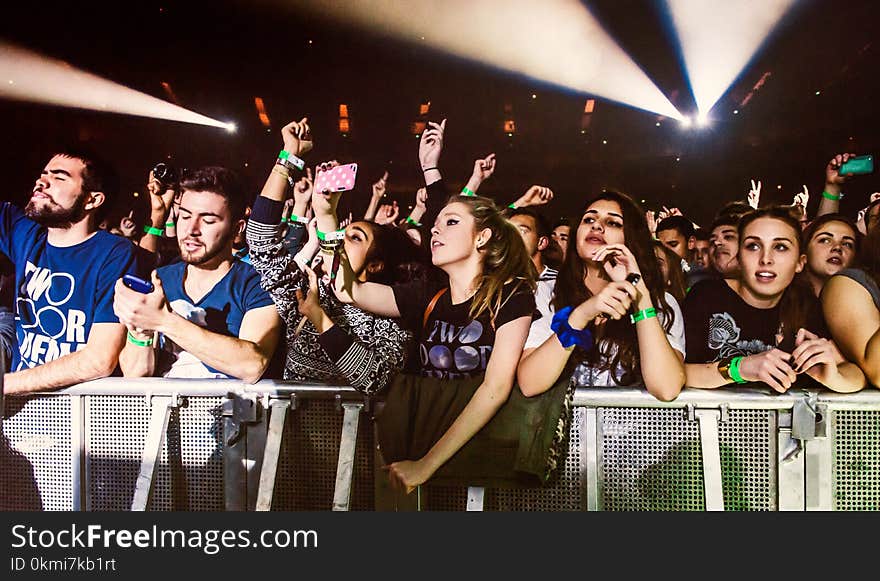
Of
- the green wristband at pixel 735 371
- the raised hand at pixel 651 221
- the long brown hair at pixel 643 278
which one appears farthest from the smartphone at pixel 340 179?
the green wristband at pixel 735 371

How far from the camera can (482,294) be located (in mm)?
3590

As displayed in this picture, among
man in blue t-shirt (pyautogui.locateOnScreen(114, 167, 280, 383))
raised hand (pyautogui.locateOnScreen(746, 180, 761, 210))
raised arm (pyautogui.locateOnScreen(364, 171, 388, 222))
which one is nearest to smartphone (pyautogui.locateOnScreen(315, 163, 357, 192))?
raised arm (pyautogui.locateOnScreen(364, 171, 388, 222))

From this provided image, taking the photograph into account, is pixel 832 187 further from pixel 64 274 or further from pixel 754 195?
pixel 64 274

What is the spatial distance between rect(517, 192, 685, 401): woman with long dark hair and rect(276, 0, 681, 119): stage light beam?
56 centimetres

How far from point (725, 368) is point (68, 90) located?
3788 mm

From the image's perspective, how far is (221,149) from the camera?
149 inches

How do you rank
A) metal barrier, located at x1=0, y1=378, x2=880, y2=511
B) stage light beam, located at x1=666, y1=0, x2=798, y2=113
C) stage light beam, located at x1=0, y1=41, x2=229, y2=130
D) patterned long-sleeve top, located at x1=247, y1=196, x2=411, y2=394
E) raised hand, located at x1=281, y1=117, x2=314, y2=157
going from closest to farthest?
metal barrier, located at x1=0, y1=378, x2=880, y2=511 < stage light beam, located at x1=666, y1=0, x2=798, y2=113 < patterned long-sleeve top, located at x1=247, y1=196, x2=411, y2=394 < raised hand, located at x1=281, y1=117, x2=314, y2=157 < stage light beam, located at x1=0, y1=41, x2=229, y2=130

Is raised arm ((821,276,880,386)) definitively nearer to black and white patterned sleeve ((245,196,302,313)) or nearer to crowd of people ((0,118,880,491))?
crowd of people ((0,118,880,491))

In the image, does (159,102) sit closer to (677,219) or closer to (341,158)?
(341,158)

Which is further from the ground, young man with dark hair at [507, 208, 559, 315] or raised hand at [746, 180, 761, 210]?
raised hand at [746, 180, 761, 210]

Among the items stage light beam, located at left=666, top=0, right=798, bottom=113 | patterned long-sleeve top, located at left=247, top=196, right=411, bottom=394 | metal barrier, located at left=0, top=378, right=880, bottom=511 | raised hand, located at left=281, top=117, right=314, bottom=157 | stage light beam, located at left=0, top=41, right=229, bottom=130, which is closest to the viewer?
metal barrier, located at left=0, top=378, right=880, bottom=511

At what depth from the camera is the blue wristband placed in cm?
353

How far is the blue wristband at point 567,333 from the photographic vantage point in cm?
353

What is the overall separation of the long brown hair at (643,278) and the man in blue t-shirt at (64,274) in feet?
7.75
